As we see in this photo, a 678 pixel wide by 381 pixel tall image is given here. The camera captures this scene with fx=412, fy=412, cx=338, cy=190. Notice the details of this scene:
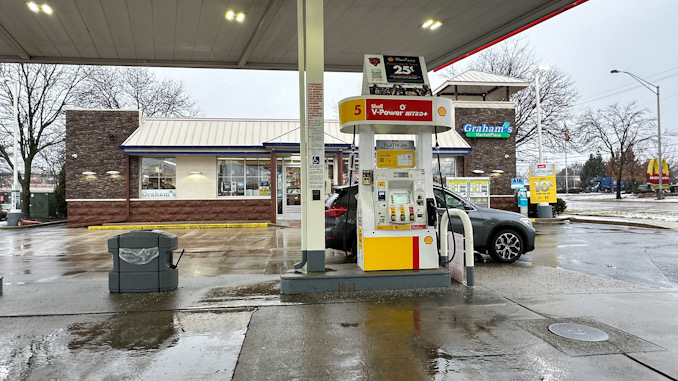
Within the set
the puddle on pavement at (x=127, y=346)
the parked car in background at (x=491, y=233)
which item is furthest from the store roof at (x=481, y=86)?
the puddle on pavement at (x=127, y=346)

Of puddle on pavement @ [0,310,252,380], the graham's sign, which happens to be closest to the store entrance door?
the graham's sign

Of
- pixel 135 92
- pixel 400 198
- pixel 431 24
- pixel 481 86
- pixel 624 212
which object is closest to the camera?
pixel 400 198

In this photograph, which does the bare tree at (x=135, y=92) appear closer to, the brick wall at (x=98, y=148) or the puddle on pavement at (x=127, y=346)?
the brick wall at (x=98, y=148)

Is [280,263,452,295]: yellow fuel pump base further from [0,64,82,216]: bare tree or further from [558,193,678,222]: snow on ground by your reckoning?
[0,64,82,216]: bare tree

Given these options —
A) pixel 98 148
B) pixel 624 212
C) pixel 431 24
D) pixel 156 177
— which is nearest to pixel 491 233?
pixel 431 24

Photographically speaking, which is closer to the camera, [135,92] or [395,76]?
[395,76]

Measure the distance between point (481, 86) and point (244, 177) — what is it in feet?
44.5

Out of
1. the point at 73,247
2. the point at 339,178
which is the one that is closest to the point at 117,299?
the point at 73,247

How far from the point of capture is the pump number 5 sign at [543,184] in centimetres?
1870

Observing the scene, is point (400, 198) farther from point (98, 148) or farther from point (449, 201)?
point (98, 148)

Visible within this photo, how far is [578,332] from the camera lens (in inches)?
168

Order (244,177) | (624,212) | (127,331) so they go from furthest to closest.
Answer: (624,212)
(244,177)
(127,331)

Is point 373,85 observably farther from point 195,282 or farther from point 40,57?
point 40,57

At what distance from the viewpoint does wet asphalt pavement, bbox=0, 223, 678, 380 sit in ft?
11.6
